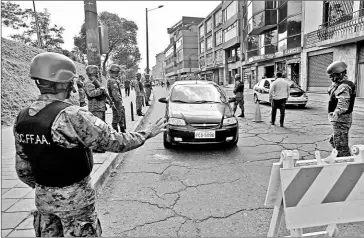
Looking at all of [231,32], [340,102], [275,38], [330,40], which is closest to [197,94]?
[340,102]

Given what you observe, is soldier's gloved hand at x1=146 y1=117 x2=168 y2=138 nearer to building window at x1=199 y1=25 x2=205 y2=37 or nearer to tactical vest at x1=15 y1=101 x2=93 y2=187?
tactical vest at x1=15 y1=101 x2=93 y2=187

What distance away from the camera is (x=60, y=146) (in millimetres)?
1549

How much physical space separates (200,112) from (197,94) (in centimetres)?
99

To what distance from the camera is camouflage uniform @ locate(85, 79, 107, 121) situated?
17.7 feet

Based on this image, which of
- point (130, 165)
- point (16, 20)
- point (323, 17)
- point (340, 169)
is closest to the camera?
point (340, 169)

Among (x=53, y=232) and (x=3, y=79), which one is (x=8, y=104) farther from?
(x=53, y=232)

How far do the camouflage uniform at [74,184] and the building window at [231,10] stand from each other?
40.4 metres

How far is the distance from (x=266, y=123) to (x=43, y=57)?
28.4 feet

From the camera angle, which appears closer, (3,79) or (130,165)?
(130,165)

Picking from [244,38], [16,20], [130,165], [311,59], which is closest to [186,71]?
[244,38]

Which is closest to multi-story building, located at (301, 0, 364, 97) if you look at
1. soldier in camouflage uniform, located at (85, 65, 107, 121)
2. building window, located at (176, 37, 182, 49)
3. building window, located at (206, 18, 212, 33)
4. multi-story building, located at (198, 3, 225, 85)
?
soldier in camouflage uniform, located at (85, 65, 107, 121)

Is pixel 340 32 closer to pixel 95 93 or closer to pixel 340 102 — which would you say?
pixel 340 102

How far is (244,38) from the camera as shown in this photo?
36406 mm

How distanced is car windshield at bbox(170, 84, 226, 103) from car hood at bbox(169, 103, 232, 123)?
251 millimetres
